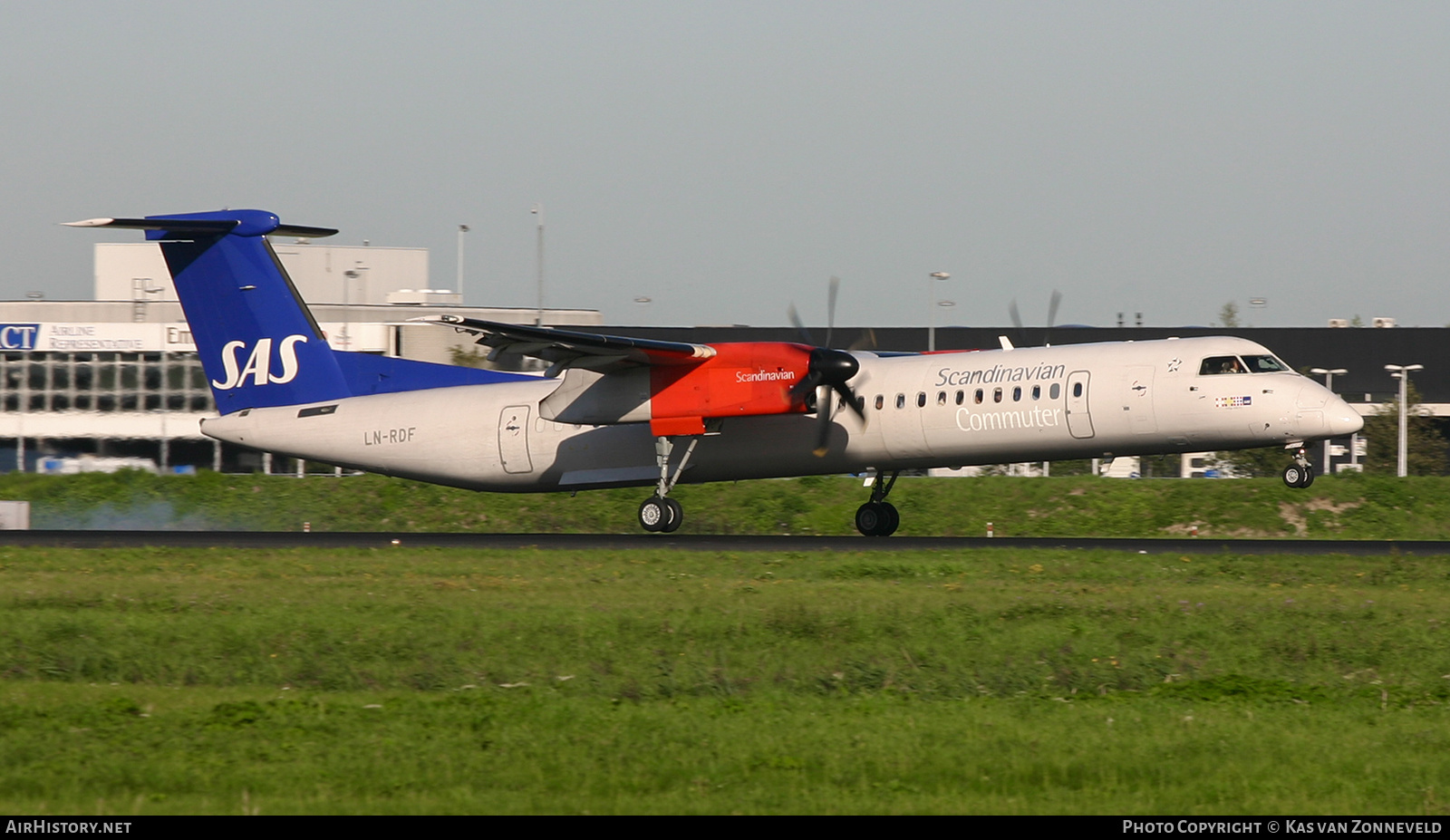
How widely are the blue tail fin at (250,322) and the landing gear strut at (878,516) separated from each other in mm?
9586

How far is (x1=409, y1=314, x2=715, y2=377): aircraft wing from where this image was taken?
949 inches

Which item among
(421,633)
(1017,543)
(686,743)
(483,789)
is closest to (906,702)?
(686,743)

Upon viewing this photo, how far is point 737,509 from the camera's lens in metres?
34.2

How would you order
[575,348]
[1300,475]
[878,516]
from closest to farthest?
[1300,475], [575,348], [878,516]

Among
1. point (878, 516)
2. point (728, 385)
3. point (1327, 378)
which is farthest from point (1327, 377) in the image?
point (728, 385)

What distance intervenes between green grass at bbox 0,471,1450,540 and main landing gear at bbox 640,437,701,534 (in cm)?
675

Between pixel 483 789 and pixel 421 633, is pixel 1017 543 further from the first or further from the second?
pixel 483 789

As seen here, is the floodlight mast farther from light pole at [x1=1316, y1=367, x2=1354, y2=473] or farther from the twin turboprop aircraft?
the twin turboprop aircraft

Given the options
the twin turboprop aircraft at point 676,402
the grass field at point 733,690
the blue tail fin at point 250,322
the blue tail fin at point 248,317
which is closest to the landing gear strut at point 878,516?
the twin turboprop aircraft at point 676,402

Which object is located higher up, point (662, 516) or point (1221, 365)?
point (1221, 365)

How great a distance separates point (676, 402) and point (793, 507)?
29.3 feet

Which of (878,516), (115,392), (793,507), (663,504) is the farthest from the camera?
(115,392)

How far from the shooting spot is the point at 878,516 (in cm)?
2716

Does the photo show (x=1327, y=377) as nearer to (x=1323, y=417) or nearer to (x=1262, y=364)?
(x=1262, y=364)
